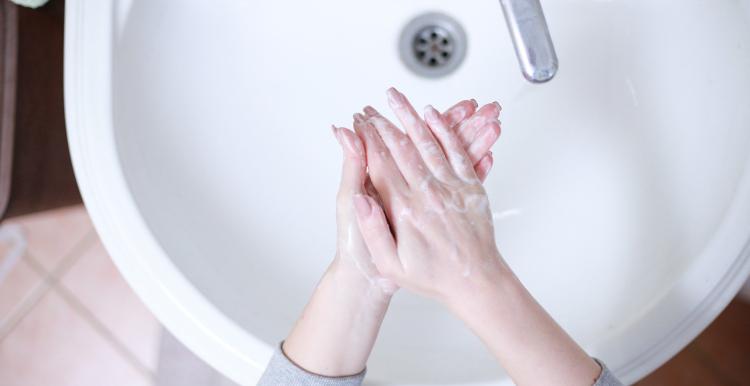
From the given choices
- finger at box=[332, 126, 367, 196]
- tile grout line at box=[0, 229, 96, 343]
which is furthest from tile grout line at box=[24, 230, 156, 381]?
finger at box=[332, 126, 367, 196]

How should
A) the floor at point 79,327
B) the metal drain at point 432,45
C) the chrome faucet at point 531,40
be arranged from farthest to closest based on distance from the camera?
1. the floor at point 79,327
2. the metal drain at point 432,45
3. the chrome faucet at point 531,40

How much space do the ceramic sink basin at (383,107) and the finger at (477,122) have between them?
105 mm

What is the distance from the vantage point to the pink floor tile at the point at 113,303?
0.95 m

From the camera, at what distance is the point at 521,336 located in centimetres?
41

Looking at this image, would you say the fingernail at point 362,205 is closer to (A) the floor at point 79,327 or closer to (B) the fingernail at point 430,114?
(B) the fingernail at point 430,114

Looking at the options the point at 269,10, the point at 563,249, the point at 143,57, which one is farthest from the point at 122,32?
the point at 563,249

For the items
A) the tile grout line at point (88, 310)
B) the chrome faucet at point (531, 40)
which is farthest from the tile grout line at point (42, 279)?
the chrome faucet at point (531, 40)

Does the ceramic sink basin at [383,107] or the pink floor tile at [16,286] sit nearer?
the ceramic sink basin at [383,107]

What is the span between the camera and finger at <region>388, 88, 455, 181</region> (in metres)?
0.43

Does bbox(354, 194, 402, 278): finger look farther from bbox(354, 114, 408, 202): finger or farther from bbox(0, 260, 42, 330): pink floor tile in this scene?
bbox(0, 260, 42, 330): pink floor tile

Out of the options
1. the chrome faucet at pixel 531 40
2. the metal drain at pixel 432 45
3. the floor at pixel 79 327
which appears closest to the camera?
the chrome faucet at pixel 531 40

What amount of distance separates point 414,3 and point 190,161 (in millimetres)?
245

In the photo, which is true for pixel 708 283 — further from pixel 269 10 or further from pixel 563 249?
pixel 269 10

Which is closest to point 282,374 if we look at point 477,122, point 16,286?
point 477,122
